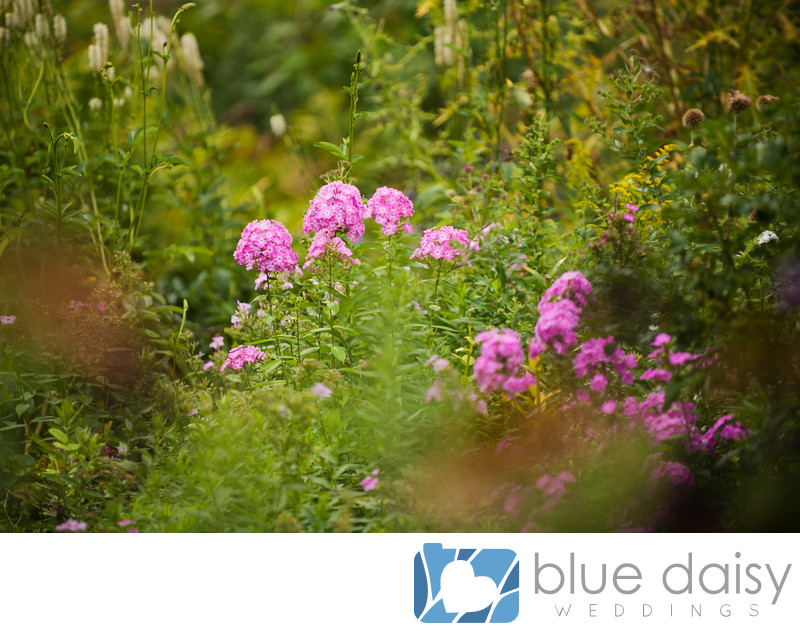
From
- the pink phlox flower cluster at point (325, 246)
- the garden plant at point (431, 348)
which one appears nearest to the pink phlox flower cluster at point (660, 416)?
the garden plant at point (431, 348)

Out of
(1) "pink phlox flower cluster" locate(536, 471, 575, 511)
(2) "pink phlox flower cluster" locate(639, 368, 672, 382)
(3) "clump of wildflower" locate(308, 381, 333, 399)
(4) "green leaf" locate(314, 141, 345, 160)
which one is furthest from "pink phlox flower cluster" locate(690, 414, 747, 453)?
(4) "green leaf" locate(314, 141, 345, 160)

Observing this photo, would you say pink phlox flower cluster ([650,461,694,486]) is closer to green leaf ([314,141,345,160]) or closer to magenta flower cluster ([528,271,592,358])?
magenta flower cluster ([528,271,592,358])

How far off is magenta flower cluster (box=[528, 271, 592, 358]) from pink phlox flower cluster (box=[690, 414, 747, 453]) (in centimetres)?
40

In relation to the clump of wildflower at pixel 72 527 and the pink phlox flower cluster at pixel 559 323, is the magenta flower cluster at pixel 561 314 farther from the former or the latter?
the clump of wildflower at pixel 72 527

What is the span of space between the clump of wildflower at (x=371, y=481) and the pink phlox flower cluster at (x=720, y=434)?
793 millimetres

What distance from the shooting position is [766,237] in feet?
7.29

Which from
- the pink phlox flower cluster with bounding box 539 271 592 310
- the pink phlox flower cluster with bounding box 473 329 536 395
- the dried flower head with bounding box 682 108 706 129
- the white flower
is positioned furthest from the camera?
the dried flower head with bounding box 682 108 706 129

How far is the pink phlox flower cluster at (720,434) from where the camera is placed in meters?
1.89

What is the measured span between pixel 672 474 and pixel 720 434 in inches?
8.0

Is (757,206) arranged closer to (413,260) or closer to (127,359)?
(413,260)
